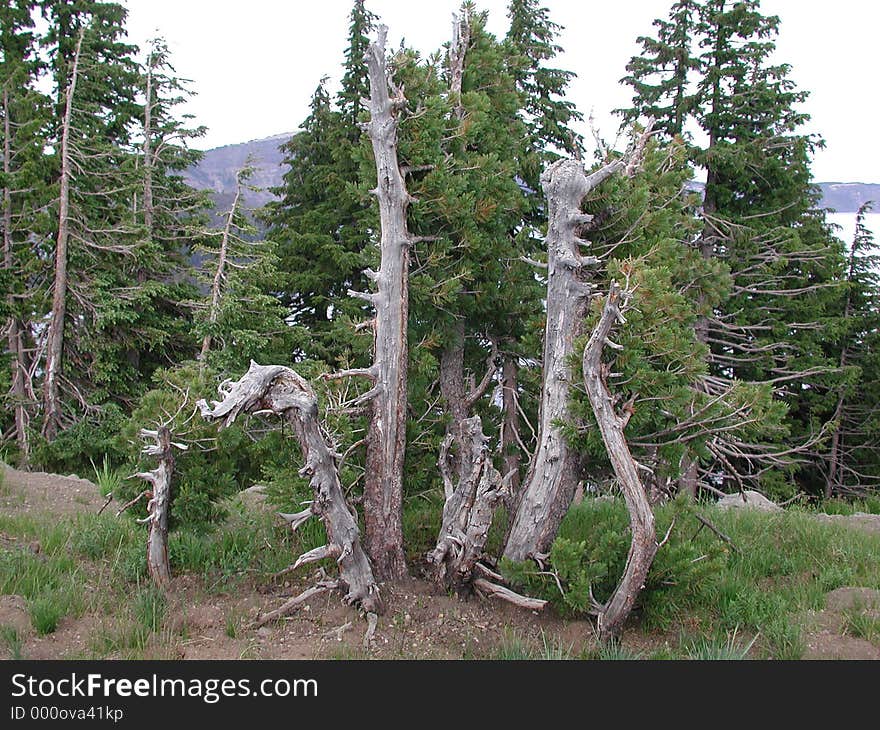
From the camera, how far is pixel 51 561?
6168 millimetres

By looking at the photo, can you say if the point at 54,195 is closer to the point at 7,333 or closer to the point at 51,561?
the point at 7,333

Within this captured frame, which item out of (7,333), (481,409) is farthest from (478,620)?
(7,333)

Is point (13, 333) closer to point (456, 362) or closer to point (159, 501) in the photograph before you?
point (159, 501)

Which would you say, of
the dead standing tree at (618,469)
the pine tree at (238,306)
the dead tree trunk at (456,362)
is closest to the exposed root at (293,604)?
the dead standing tree at (618,469)

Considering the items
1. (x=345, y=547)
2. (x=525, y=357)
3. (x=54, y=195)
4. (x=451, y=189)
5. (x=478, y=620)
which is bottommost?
(x=478, y=620)

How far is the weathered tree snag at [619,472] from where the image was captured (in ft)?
15.5

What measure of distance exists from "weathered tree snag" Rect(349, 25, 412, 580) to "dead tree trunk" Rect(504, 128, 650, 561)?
1.14 m

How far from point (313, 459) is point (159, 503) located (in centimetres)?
159

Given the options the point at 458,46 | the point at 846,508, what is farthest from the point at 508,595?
the point at 846,508

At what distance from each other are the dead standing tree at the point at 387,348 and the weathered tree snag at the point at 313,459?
442 millimetres

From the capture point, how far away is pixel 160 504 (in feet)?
18.6

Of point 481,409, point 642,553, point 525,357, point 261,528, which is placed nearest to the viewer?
point 642,553

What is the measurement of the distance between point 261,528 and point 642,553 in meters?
4.24
